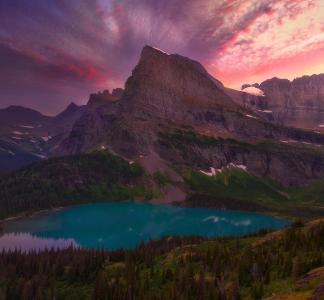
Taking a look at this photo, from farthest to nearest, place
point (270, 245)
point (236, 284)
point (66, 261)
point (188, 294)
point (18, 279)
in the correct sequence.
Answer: point (66, 261)
point (18, 279)
point (270, 245)
point (188, 294)
point (236, 284)

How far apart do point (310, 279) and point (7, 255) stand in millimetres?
136424

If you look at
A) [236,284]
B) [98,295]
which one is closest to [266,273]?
[236,284]

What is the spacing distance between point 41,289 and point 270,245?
74273 millimetres

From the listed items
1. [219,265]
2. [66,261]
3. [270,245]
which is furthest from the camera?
[66,261]

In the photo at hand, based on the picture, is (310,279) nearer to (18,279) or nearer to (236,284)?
(236,284)

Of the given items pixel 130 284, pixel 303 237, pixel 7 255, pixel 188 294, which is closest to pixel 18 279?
pixel 7 255

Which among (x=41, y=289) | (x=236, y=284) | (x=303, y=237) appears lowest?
(x=41, y=289)

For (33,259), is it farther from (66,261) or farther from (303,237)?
(303,237)

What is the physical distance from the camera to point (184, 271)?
118875mm

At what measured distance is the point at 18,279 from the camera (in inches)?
5723

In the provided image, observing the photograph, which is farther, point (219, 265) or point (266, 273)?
point (219, 265)

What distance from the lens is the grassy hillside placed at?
308ft

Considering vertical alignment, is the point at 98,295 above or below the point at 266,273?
below

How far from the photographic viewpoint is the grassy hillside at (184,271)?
9388cm
